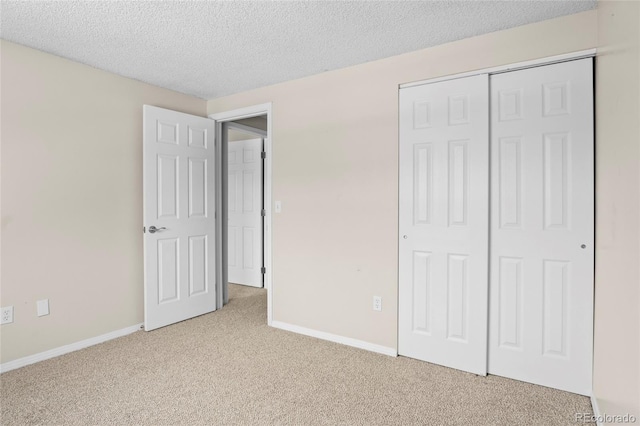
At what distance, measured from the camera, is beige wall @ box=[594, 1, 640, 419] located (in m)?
1.26

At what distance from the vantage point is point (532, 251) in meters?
2.25

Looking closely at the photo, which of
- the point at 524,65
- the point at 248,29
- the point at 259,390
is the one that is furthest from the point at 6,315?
the point at 524,65

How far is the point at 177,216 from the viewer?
3365 mm

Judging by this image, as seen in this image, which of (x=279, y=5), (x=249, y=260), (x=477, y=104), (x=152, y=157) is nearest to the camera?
(x=279, y=5)

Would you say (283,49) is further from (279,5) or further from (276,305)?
(276,305)

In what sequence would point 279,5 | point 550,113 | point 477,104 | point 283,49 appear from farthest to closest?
point 283,49, point 477,104, point 550,113, point 279,5

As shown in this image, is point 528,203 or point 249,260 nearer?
point 528,203

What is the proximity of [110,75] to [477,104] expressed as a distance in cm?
298

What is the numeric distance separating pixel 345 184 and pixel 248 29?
1342 mm

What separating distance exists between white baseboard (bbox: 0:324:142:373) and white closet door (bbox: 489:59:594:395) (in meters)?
3.00

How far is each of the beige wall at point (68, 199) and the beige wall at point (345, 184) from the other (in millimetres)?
1295

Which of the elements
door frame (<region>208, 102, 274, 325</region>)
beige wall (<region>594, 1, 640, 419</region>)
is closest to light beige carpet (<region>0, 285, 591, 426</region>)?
beige wall (<region>594, 1, 640, 419</region>)

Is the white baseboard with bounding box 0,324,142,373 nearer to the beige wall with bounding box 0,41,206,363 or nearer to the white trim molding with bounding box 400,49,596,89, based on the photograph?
the beige wall with bounding box 0,41,206,363

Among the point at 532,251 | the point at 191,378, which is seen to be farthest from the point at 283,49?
the point at 191,378
